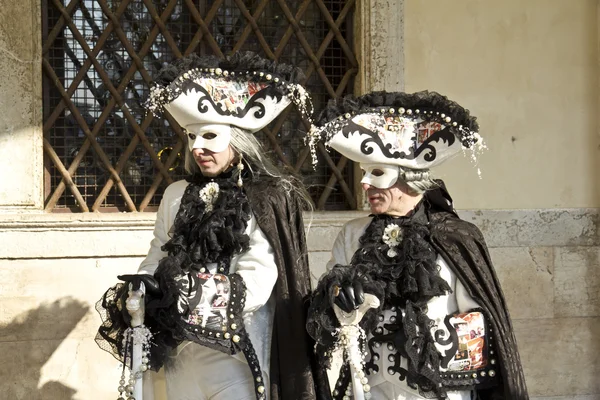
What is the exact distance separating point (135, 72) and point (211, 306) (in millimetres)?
2048

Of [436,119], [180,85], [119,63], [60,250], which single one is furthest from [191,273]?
[119,63]

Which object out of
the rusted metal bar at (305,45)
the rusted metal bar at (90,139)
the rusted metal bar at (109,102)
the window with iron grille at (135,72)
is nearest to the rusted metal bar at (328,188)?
the window with iron grille at (135,72)

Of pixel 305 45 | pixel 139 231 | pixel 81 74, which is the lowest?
pixel 139 231

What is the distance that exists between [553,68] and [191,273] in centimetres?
283

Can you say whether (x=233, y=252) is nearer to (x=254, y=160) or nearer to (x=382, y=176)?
(x=254, y=160)

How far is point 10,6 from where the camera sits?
4.61 meters

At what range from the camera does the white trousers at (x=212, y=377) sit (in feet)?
11.0

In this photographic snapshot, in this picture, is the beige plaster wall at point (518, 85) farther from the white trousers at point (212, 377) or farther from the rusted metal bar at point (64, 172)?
the white trousers at point (212, 377)

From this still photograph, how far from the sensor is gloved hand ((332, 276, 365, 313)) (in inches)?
119

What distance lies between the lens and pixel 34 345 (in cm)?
465

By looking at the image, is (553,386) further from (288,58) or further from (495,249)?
(288,58)

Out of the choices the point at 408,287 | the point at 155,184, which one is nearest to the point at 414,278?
the point at 408,287

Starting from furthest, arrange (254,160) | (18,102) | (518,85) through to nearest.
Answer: (518,85) < (18,102) < (254,160)

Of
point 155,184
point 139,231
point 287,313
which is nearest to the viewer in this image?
point 287,313
